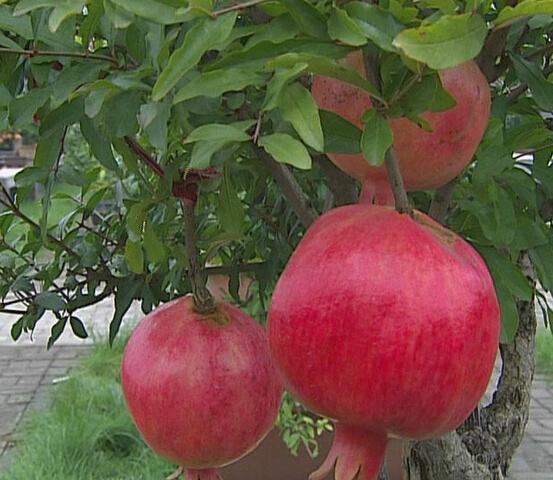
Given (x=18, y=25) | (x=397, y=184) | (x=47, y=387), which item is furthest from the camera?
(x=47, y=387)

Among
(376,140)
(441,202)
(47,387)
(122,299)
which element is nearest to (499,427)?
(122,299)

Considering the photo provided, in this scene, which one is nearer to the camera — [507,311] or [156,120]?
[156,120]

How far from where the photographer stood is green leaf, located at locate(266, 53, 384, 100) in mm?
622

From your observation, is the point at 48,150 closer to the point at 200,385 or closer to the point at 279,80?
the point at 200,385

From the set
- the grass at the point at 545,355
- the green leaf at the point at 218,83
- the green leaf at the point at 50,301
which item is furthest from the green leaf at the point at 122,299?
the grass at the point at 545,355

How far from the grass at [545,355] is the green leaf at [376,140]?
5.64 meters

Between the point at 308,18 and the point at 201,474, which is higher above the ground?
the point at 308,18

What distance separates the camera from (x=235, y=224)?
974 mm

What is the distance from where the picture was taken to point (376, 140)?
67cm

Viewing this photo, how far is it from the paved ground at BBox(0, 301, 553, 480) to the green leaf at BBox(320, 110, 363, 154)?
152 inches

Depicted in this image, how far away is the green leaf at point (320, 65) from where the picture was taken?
62cm

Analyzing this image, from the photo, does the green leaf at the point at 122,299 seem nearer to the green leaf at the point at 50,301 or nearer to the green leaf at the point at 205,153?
the green leaf at the point at 50,301

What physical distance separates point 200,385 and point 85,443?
335cm

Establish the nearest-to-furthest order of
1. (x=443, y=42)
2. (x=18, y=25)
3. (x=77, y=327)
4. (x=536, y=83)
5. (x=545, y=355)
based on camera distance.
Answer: (x=443, y=42), (x=18, y=25), (x=536, y=83), (x=77, y=327), (x=545, y=355)
